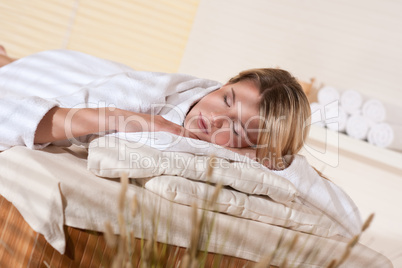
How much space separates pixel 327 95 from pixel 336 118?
7.6 inches

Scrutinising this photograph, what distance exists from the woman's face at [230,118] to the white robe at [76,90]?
0.41ft

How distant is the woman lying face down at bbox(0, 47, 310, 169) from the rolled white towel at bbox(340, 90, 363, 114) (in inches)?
53.4

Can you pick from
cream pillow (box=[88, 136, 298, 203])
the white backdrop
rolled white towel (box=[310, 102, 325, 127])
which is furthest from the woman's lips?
the white backdrop

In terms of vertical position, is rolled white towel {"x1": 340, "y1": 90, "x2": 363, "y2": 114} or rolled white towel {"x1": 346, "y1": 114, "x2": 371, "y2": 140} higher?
rolled white towel {"x1": 340, "y1": 90, "x2": 363, "y2": 114}

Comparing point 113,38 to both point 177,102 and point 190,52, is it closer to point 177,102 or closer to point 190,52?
point 190,52

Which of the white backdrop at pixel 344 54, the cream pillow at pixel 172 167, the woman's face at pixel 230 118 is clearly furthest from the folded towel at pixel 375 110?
the cream pillow at pixel 172 167

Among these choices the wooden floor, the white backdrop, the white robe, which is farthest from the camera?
the white backdrop

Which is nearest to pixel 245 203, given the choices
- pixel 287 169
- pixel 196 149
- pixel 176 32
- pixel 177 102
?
pixel 196 149

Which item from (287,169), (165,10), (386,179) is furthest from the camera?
(165,10)

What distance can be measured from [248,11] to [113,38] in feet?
3.87

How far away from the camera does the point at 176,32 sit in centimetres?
391

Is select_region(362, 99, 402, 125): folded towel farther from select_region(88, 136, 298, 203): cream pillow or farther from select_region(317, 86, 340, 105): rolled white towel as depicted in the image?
select_region(88, 136, 298, 203): cream pillow

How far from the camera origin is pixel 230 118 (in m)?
1.68

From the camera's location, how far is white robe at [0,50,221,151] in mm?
1412
